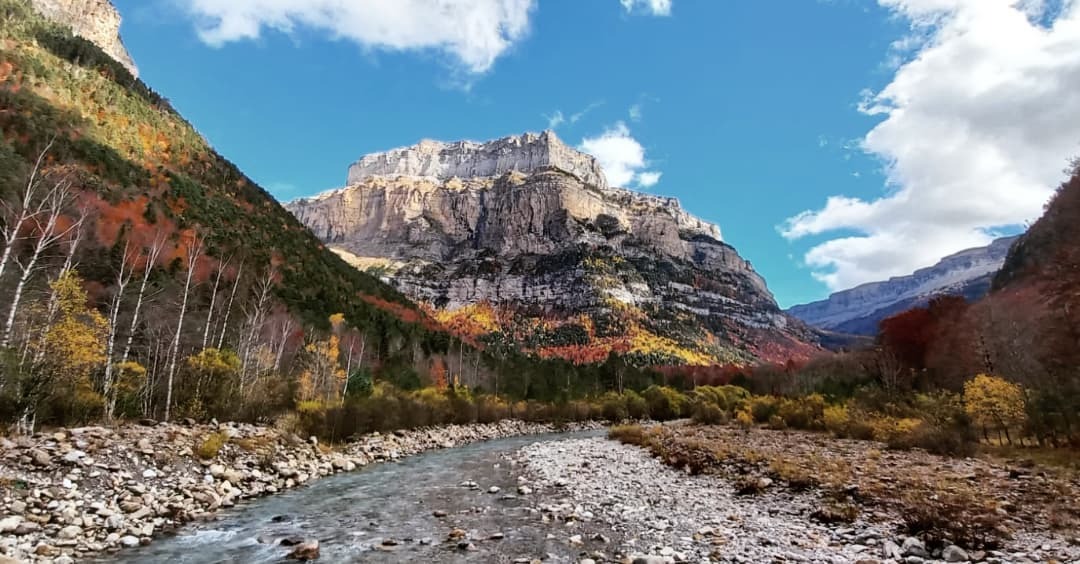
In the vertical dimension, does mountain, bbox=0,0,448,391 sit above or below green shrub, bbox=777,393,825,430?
above

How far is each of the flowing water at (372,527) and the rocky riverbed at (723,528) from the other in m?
1.05

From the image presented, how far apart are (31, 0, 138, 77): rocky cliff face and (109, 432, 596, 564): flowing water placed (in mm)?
134069

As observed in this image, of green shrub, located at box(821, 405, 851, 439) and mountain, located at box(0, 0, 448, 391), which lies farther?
mountain, located at box(0, 0, 448, 391)

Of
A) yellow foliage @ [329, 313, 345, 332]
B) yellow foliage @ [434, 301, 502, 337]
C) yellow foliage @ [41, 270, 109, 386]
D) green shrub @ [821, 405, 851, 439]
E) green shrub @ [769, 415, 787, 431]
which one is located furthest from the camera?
yellow foliage @ [434, 301, 502, 337]

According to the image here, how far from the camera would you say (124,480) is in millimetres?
11812

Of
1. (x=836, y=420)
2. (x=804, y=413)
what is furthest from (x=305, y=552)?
(x=804, y=413)

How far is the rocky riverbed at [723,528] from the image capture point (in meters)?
7.91

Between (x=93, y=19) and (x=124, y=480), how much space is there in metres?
159

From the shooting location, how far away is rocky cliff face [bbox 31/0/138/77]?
109000 mm

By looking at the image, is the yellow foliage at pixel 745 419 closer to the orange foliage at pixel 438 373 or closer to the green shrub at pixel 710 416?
the green shrub at pixel 710 416

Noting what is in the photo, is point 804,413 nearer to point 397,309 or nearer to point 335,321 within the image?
point 335,321

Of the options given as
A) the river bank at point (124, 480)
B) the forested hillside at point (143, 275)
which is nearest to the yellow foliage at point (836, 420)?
the river bank at point (124, 480)

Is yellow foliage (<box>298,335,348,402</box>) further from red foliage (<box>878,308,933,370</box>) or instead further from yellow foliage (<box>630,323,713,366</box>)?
yellow foliage (<box>630,323,713,366</box>)

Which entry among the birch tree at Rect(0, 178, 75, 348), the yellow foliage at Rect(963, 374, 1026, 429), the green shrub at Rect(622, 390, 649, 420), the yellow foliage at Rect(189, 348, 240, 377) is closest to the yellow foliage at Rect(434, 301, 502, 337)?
the green shrub at Rect(622, 390, 649, 420)
